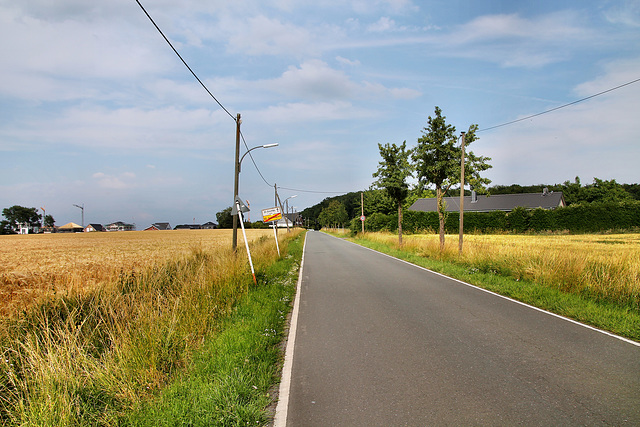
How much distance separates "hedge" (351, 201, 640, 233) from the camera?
36406 millimetres

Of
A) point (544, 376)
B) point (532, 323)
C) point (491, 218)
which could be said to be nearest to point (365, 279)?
point (532, 323)

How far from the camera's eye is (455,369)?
4.31 metres

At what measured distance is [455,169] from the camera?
1947 centimetres

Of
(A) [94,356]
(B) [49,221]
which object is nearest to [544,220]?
(A) [94,356]

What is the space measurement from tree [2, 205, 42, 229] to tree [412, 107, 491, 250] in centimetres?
12366

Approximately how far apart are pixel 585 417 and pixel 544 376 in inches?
37.5

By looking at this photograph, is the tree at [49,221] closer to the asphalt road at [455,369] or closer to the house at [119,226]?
the house at [119,226]

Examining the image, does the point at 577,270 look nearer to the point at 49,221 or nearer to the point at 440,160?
the point at 440,160

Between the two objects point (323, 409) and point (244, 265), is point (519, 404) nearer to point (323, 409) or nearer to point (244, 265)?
point (323, 409)

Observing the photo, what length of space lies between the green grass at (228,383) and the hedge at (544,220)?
42.8 meters

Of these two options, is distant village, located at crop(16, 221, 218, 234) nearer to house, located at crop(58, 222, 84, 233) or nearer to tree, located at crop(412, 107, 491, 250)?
house, located at crop(58, 222, 84, 233)

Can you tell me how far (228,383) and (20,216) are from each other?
135 metres

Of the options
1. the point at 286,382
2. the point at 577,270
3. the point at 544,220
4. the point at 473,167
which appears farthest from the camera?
the point at 544,220

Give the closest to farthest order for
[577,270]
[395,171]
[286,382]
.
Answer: [286,382] → [577,270] → [395,171]
